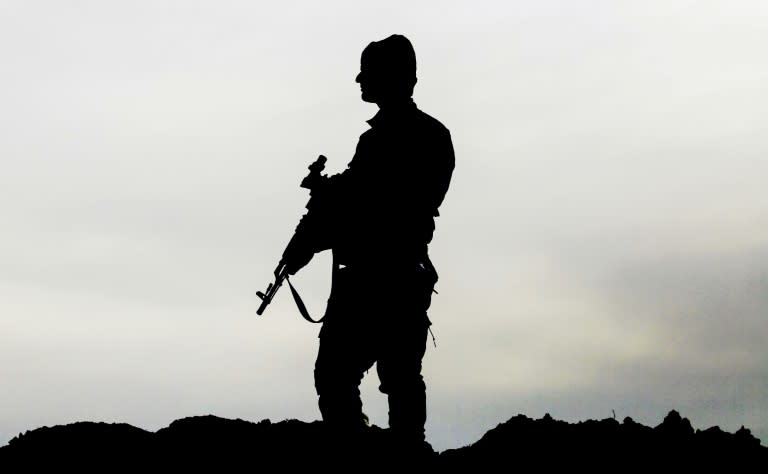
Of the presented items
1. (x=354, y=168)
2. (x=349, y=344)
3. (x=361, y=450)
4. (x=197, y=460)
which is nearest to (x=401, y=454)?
(x=361, y=450)

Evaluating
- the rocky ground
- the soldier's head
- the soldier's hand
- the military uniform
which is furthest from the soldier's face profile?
the rocky ground

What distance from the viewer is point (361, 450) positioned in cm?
1187

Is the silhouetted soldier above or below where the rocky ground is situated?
above

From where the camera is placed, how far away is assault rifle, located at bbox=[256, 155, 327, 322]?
12.4 m

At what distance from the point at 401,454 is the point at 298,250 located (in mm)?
2236

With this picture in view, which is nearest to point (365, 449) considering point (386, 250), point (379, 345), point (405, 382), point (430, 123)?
point (405, 382)

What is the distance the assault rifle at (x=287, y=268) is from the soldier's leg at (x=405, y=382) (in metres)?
0.93

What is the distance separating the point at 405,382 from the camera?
12031mm

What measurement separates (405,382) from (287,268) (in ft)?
5.50

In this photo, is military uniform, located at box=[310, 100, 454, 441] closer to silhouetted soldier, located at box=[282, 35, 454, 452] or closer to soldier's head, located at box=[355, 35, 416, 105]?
silhouetted soldier, located at box=[282, 35, 454, 452]

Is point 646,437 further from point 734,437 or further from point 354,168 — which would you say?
point 354,168

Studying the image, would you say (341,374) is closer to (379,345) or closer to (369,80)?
(379,345)

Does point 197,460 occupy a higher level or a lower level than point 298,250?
lower

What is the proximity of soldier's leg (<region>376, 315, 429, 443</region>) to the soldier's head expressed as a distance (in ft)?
7.19
